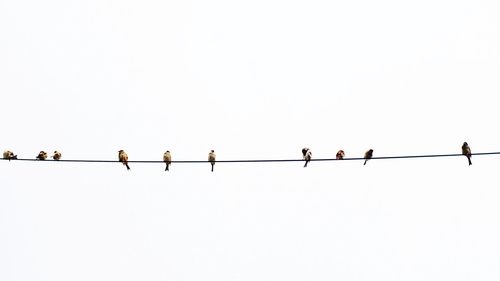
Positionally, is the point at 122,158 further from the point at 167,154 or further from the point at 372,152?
the point at 372,152

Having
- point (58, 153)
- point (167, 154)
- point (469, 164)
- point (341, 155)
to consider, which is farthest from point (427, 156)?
point (58, 153)

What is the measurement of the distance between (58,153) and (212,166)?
7652 millimetres

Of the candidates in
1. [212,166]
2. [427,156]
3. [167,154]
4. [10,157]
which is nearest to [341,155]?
[212,166]

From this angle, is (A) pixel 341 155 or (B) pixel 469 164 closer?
(B) pixel 469 164

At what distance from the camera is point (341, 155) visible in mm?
34125

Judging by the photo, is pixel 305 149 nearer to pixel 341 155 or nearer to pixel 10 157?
pixel 341 155

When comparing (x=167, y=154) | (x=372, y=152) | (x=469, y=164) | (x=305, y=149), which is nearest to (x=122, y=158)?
(x=167, y=154)

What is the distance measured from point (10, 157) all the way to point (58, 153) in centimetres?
233

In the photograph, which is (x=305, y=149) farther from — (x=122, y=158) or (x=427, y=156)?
(x=427, y=156)

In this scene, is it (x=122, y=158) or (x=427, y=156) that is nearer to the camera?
(x=427, y=156)

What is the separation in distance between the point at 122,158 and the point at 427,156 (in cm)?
1667

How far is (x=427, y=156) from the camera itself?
71.4ft

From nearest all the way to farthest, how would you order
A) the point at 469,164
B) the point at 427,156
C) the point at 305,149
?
the point at 427,156
the point at 469,164
the point at 305,149

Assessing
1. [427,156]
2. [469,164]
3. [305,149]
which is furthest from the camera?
[305,149]
